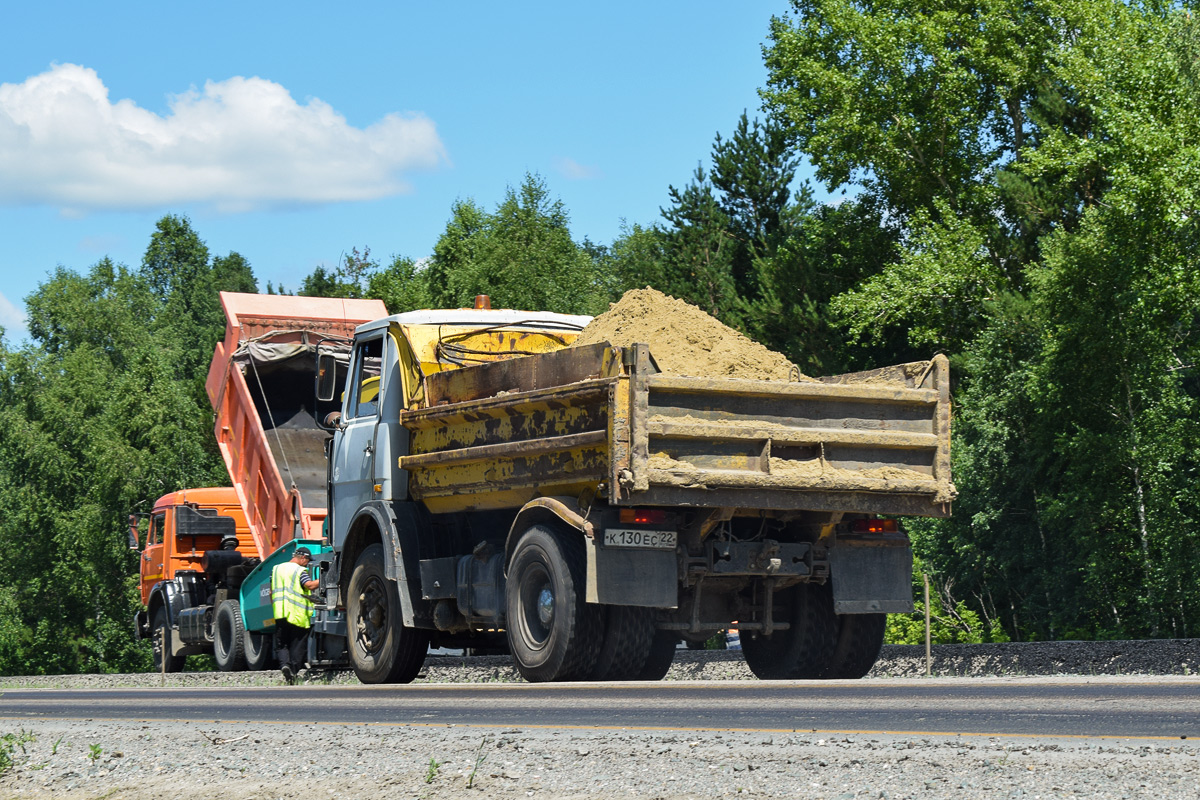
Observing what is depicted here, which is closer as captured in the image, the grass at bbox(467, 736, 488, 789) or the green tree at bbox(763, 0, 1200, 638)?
the grass at bbox(467, 736, 488, 789)

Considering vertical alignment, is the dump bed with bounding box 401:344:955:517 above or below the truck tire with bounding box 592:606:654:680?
above

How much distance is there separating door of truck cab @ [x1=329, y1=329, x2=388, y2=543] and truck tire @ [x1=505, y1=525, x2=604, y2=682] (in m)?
2.45

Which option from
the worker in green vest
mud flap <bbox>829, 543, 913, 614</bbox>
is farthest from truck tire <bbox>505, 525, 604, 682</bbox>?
the worker in green vest

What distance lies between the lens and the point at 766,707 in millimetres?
8258

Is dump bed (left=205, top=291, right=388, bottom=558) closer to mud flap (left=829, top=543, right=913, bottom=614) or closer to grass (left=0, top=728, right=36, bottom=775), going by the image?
mud flap (left=829, top=543, right=913, bottom=614)

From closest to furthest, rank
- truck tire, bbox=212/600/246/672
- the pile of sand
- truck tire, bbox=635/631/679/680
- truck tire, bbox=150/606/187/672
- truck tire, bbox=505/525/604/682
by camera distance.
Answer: truck tire, bbox=505/525/604/682 → the pile of sand → truck tire, bbox=635/631/679/680 → truck tire, bbox=212/600/246/672 → truck tire, bbox=150/606/187/672

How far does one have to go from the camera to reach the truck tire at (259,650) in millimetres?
19125

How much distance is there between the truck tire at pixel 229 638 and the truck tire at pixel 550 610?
910 cm

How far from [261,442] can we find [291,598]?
2.54 m

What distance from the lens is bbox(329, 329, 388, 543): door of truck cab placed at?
1358 cm

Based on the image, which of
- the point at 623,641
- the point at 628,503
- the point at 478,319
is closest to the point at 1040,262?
the point at 478,319

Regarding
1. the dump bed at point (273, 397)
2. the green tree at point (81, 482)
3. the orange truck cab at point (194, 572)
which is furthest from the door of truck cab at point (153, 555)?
the green tree at point (81, 482)

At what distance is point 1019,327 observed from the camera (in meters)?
27.2

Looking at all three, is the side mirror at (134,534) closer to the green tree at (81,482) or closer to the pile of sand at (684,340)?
the pile of sand at (684,340)
